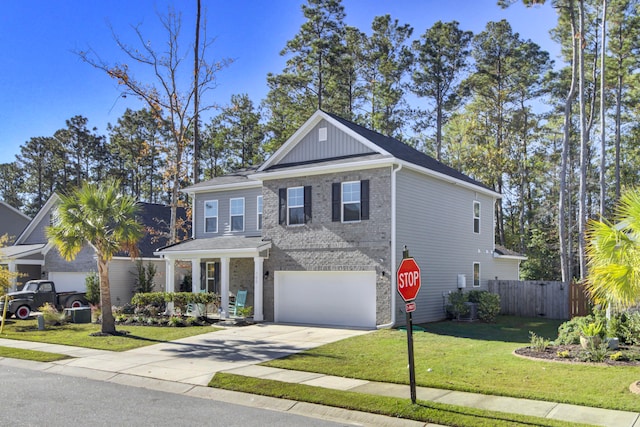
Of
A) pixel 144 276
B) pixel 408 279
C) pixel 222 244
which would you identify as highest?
pixel 222 244

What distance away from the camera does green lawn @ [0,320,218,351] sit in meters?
17.0

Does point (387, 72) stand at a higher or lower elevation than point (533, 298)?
higher

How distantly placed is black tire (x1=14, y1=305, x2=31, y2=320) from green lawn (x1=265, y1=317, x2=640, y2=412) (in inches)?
651

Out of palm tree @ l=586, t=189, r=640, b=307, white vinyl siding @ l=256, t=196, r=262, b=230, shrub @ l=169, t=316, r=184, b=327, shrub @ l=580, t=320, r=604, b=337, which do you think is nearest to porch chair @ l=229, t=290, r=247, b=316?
shrub @ l=169, t=316, r=184, b=327

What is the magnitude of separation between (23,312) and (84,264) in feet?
16.9

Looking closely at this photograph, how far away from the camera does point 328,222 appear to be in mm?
20516

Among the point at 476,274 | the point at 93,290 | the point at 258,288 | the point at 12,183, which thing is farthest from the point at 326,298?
the point at 12,183

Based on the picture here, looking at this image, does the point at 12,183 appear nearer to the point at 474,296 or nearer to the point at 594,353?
the point at 474,296

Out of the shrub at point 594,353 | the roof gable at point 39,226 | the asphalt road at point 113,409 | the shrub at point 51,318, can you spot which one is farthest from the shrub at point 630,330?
the roof gable at point 39,226

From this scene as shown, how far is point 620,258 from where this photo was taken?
958cm

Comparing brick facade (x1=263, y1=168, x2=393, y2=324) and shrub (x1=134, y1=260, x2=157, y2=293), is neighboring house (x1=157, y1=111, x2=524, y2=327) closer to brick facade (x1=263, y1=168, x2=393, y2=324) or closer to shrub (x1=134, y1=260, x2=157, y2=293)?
brick facade (x1=263, y1=168, x2=393, y2=324)

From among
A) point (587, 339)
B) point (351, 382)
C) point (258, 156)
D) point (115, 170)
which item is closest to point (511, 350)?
point (587, 339)

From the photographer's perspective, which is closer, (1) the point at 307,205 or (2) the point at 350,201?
(2) the point at 350,201

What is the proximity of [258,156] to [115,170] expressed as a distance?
19097 millimetres
